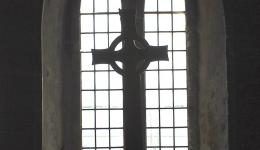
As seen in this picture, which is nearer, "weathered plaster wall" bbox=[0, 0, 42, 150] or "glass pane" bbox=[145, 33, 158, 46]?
"weathered plaster wall" bbox=[0, 0, 42, 150]

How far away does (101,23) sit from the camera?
5.76 metres

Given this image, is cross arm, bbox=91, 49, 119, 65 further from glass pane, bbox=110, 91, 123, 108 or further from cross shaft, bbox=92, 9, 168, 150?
glass pane, bbox=110, 91, 123, 108

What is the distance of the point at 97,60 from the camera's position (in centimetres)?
383

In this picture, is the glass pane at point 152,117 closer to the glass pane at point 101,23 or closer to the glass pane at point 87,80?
the glass pane at point 87,80

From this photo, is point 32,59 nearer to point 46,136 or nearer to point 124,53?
point 46,136

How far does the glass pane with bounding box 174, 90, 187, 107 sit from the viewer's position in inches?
223

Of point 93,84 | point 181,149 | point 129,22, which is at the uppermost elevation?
point 129,22

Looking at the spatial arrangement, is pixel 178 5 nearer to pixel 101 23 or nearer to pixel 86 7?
pixel 101 23

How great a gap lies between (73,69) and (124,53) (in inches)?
74.2

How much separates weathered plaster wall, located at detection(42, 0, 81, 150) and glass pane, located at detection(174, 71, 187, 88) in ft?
3.54

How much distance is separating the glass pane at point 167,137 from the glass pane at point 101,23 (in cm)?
132

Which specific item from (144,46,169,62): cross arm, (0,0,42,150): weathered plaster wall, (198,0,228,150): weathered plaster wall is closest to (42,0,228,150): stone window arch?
(198,0,228,150): weathered plaster wall

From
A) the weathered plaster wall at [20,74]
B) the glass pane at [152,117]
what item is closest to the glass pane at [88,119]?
the glass pane at [152,117]

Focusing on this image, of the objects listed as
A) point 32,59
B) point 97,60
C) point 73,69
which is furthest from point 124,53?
point 73,69
